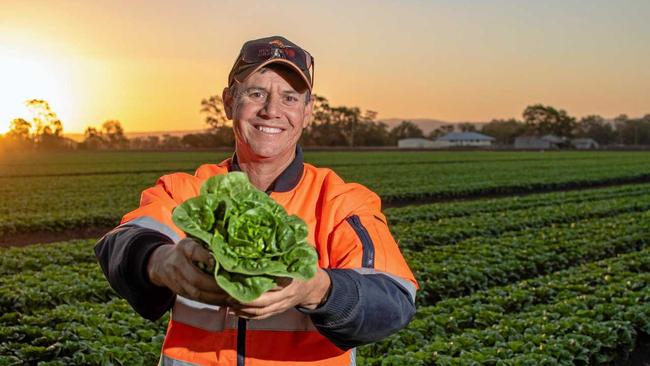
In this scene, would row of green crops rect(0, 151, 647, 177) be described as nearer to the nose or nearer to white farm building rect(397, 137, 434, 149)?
the nose

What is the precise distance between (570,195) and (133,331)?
65.7 ft

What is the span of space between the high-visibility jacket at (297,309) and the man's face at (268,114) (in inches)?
4.9

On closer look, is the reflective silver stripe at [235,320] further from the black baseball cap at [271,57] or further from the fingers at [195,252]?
the black baseball cap at [271,57]

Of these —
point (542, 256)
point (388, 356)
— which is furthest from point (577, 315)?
point (542, 256)

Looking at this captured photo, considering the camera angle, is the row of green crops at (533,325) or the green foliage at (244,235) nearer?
the green foliage at (244,235)

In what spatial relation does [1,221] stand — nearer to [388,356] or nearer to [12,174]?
[388,356]

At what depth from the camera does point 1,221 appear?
16578mm

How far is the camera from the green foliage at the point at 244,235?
1.37 metres

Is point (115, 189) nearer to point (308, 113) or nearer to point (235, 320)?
point (308, 113)

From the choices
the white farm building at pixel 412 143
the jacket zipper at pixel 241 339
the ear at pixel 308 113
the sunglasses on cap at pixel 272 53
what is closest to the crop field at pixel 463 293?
the ear at pixel 308 113

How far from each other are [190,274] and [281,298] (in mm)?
198

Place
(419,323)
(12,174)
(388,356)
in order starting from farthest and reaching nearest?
(12,174)
(419,323)
(388,356)

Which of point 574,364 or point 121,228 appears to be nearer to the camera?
point 121,228

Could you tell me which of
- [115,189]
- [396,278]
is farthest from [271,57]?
[115,189]
